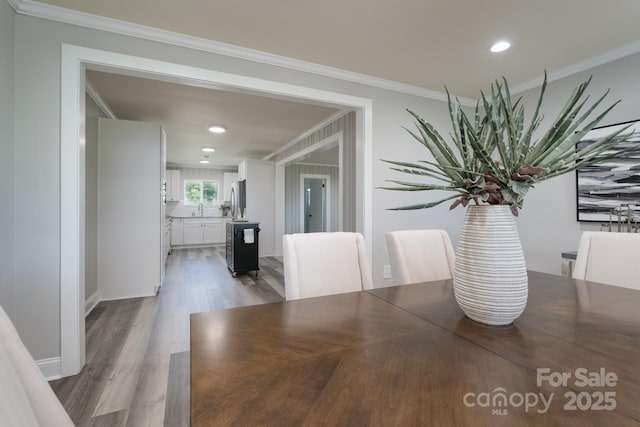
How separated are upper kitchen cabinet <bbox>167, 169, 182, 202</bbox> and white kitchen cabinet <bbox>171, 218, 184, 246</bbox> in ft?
2.13

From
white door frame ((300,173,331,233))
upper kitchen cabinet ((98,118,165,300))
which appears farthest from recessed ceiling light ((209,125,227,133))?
white door frame ((300,173,331,233))

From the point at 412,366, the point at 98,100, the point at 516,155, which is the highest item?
the point at 98,100

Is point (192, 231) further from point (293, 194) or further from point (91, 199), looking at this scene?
point (91, 199)

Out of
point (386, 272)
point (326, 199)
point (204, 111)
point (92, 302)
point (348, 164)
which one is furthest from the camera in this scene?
point (326, 199)

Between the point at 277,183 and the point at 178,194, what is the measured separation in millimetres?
3486

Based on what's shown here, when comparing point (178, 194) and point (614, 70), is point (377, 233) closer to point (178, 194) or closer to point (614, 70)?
point (614, 70)

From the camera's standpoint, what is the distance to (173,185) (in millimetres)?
7930

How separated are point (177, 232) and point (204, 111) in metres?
4.97

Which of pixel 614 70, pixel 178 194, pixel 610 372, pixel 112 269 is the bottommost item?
pixel 112 269

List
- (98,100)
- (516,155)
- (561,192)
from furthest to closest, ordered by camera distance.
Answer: (98,100), (561,192), (516,155)

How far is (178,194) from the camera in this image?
8.03 meters

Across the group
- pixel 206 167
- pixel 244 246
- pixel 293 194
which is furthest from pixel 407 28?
pixel 206 167

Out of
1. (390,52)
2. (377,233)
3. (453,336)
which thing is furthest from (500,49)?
(453,336)

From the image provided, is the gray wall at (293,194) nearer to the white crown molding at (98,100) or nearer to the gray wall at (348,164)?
the gray wall at (348,164)
